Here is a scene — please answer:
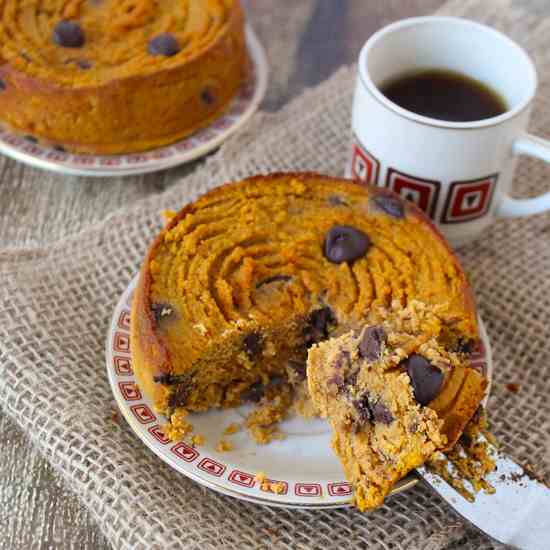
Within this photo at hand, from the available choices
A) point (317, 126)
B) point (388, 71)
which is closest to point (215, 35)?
point (317, 126)

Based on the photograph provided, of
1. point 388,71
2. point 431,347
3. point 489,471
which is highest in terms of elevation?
point 388,71

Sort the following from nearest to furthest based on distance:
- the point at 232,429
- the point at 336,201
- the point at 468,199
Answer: the point at 232,429 → the point at 336,201 → the point at 468,199

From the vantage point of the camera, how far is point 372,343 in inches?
71.6

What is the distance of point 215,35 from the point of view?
2678 millimetres

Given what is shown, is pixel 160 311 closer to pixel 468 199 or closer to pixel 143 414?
pixel 143 414

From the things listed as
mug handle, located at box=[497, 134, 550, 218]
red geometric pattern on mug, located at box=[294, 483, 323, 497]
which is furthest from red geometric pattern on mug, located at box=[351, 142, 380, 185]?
red geometric pattern on mug, located at box=[294, 483, 323, 497]

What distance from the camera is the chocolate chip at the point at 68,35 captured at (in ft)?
8.54

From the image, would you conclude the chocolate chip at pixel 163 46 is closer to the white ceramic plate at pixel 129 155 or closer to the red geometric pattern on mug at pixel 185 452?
the white ceramic plate at pixel 129 155

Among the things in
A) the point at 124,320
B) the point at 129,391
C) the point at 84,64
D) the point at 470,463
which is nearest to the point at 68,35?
the point at 84,64

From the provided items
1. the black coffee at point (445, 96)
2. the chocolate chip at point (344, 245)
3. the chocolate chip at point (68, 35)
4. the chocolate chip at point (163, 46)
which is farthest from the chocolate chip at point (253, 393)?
the chocolate chip at point (68, 35)

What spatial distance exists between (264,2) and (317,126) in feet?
2.93

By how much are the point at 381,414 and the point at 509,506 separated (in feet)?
1.11

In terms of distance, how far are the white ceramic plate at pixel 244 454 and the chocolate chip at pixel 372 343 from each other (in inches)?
10.4

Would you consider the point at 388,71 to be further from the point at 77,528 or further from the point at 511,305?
the point at 77,528
